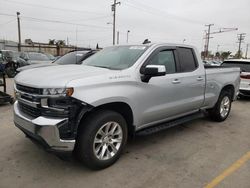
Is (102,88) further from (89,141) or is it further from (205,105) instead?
(205,105)

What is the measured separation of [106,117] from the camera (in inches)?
120

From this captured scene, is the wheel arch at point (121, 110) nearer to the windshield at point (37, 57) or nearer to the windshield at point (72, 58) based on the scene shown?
the windshield at point (72, 58)

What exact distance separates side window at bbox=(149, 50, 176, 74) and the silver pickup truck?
2cm

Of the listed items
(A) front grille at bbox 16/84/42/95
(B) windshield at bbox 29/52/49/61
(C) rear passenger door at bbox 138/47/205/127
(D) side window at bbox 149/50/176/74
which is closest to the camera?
(A) front grille at bbox 16/84/42/95

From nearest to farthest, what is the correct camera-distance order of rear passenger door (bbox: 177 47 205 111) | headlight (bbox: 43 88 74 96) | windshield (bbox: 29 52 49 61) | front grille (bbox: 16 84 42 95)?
headlight (bbox: 43 88 74 96)
front grille (bbox: 16 84 42 95)
rear passenger door (bbox: 177 47 205 111)
windshield (bbox: 29 52 49 61)

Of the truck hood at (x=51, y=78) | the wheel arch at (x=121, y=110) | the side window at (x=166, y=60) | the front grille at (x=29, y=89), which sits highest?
the side window at (x=166, y=60)

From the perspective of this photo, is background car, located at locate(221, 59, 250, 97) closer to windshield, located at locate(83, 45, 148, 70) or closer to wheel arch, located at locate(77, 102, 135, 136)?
windshield, located at locate(83, 45, 148, 70)

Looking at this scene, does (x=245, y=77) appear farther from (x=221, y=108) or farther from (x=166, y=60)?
(x=166, y=60)

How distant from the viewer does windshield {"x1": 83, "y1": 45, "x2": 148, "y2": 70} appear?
3651 millimetres

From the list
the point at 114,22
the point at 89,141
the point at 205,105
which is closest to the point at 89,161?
the point at 89,141

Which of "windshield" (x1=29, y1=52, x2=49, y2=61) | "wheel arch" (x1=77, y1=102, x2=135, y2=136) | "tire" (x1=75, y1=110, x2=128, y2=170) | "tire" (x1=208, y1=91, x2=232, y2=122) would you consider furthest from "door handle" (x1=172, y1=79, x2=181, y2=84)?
"windshield" (x1=29, y1=52, x2=49, y2=61)

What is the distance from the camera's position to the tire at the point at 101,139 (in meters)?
2.92

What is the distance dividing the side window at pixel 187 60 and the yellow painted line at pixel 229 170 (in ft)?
5.99

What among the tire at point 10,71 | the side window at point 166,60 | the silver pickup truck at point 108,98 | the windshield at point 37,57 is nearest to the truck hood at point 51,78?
the silver pickup truck at point 108,98
